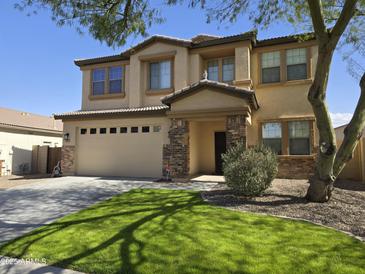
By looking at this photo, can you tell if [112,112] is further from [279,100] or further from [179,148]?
[279,100]

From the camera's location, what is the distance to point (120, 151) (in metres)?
15.6

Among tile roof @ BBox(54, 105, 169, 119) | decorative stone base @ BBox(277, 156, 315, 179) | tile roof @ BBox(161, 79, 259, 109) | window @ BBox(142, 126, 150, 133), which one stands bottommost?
decorative stone base @ BBox(277, 156, 315, 179)

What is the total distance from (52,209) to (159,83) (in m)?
10.5

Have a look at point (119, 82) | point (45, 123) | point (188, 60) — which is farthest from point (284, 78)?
point (45, 123)

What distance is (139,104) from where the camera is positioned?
16469 millimetres

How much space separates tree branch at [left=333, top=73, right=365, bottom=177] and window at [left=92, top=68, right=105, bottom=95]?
582 inches

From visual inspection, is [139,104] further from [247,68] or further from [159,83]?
[247,68]

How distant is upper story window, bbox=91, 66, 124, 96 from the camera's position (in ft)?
57.7

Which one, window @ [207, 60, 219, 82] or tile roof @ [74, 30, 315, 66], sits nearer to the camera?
tile roof @ [74, 30, 315, 66]

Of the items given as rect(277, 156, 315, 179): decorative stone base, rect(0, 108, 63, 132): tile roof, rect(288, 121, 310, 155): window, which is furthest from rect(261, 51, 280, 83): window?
rect(0, 108, 63, 132): tile roof

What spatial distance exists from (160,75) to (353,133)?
11.6 meters

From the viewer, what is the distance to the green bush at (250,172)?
28.1ft

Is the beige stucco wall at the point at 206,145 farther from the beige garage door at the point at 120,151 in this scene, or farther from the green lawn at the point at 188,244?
the green lawn at the point at 188,244

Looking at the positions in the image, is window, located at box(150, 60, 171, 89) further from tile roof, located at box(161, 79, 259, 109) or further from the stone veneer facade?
the stone veneer facade
